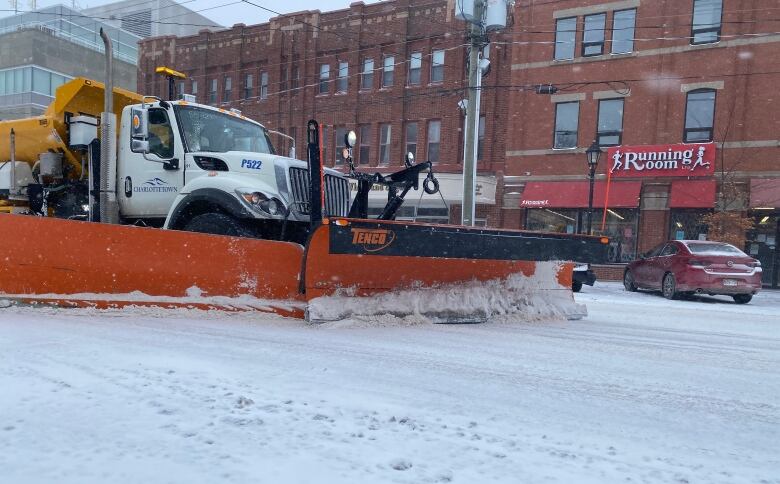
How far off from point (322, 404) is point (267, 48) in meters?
26.8

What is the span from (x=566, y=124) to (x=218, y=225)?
1769cm

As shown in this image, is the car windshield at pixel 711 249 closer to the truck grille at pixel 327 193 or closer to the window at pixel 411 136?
the truck grille at pixel 327 193

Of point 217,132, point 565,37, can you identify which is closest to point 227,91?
point 565,37

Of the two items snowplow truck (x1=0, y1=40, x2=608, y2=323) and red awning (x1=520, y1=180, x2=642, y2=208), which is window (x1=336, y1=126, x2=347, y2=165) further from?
snowplow truck (x1=0, y1=40, x2=608, y2=323)

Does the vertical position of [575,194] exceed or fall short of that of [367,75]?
it falls short

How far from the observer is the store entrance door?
17984 millimetres

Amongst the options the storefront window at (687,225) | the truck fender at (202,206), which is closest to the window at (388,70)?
the storefront window at (687,225)

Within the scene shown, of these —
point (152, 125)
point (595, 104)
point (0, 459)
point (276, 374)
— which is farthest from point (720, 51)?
point (0, 459)

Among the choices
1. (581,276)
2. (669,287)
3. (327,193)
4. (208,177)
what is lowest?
(669,287)

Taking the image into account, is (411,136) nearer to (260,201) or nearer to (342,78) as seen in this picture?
(342,78)

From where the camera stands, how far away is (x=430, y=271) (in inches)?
240

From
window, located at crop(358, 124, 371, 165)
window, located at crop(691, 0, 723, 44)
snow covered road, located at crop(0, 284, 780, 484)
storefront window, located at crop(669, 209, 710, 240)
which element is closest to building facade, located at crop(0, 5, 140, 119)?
window, located at crop(358, 124, 371, 165)

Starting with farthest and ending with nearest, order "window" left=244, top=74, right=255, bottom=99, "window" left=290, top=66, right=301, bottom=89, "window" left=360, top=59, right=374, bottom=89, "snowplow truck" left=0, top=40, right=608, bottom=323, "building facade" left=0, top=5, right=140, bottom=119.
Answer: "building facade" left=0, top=5, right=140, bottom=119 < "window" left=244, top=74, right=255, bottom=99 < "window" left=290, top=66, right=301, bottom=89 < "window" left=360, top=59, right=374, bottom=89 < "snowplow truck" left=0, top=40, right=608, bottom=323

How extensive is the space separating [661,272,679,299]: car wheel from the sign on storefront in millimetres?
6916
